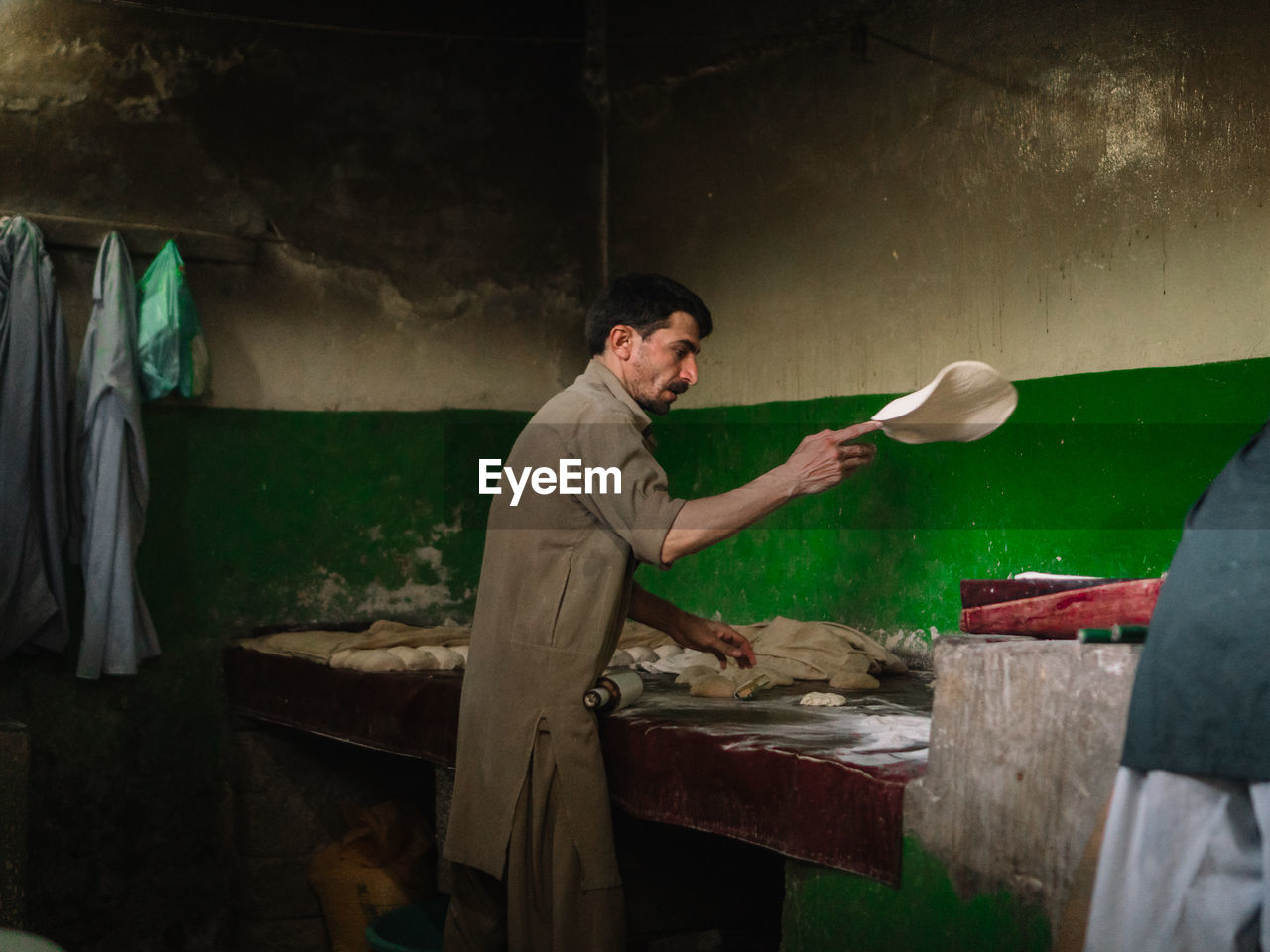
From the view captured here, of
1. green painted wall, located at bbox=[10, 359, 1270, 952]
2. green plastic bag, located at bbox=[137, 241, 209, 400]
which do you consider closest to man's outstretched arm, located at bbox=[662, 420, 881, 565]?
green painted wall, located at bbox=[10, 359, 1270, 952]

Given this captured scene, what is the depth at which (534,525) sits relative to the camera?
2.65 meters

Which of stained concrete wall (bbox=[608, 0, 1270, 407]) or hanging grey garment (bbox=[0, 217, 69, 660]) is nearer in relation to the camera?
stained concrete wall (bbox=[608, 0, 1270, 407])

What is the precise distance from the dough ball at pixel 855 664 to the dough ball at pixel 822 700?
1.03ft

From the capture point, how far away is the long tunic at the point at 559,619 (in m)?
2.54

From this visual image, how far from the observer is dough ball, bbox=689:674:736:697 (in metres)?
3.26

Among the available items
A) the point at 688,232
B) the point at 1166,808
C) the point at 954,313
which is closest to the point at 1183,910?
the point at 1166,808

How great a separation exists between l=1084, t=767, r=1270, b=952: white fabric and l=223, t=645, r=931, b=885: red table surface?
567mm

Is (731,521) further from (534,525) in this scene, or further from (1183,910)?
(1183,910)

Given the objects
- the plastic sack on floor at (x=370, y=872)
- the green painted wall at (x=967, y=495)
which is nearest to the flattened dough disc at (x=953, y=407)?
the green painted wall at (x=967, y=495)

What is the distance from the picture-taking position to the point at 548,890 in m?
2.54

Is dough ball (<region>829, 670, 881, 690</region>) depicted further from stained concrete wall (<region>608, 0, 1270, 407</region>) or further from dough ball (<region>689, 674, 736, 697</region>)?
stained concrete wall (<region>608, 0, 1270, 407</region>)

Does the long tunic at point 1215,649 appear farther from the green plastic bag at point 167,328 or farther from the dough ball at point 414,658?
the green plastic bag at point 167,328

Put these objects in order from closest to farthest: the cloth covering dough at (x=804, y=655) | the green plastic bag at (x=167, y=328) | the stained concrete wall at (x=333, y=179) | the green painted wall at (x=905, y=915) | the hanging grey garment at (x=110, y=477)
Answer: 1. the green painted wall at (x=905, y=915)
2. the cloth covering dough at (x=804, y=655)
3. the hanging grey garment at (x=110, y=477)
4. the green plastic bag at (x=167, y=328)
5. the stained concrete wall at (x=333, y=179)

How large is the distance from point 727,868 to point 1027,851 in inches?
64.0
